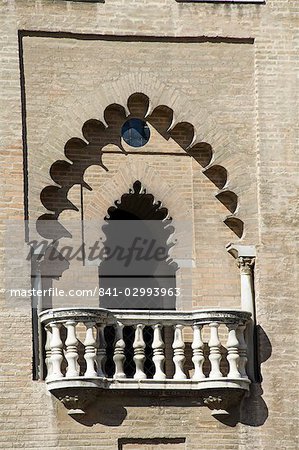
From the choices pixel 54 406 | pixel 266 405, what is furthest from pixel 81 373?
pixel 266 405

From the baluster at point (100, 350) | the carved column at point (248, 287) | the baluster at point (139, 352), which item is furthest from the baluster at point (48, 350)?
the carved column at point (248, 287)

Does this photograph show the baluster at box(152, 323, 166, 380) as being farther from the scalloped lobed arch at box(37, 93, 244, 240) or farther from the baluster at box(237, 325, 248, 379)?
the scalloped lobed arch at box(37, 93, 244, 240)

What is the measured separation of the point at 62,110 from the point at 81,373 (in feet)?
9.44

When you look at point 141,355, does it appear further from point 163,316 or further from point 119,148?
point 119,148

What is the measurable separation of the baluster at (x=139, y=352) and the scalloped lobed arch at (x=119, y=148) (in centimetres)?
143

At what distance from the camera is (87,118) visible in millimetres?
21578

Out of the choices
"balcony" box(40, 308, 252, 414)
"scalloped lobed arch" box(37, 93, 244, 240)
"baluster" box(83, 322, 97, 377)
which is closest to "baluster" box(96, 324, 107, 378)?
"balcony" box(40, 308, 252, 414)

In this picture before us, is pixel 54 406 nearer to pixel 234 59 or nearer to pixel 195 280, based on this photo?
pixel 195 280

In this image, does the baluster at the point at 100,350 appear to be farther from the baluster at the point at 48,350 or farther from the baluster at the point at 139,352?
the baluster at the point at 48,350

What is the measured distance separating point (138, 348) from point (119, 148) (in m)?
2.37

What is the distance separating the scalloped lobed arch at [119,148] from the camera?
21.5 metres

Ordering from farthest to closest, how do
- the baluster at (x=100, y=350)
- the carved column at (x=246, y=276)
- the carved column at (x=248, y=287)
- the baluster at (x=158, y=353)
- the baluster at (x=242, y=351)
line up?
1. the carved column at (x=246, y=276)
2. the carved column at (x=248, y=287)
3. the baluster at (x=242, y=351)
4. the baluster at (x=158, y=353)
5. the baluster at (x=100, y=350)

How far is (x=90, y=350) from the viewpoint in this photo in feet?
67.7

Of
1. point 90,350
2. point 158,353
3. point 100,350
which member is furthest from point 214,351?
point 90,350
